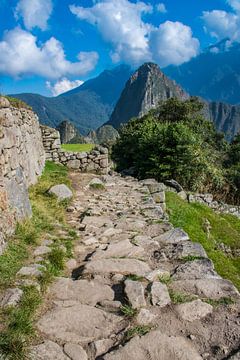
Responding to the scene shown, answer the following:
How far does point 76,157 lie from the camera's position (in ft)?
57.3

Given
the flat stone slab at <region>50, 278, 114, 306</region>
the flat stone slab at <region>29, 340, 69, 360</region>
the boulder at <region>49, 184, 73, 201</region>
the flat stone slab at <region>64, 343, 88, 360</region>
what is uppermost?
the boulder at <region>49, 184, 73, 201</region>

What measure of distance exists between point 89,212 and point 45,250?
9.51 ft

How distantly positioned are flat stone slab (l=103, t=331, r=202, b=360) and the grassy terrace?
92 centimetres

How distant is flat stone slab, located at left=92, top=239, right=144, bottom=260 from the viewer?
6219mm

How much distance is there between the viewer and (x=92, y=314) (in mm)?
4316

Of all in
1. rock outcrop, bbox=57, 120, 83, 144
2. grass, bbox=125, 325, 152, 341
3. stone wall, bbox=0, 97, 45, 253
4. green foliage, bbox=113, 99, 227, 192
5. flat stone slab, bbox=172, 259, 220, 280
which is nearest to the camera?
grass, bbox=125, 325, 152, 341

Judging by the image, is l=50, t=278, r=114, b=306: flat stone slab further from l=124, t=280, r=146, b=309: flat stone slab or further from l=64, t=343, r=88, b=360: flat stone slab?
l=64, t=343, r=88, b=360: flat stone slab

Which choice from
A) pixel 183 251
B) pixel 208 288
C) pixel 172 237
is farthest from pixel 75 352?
pixel 172 237

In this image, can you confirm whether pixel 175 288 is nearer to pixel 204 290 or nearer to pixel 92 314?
pixel 204 290

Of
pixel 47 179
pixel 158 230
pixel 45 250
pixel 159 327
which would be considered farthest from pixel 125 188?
pixel 159 327

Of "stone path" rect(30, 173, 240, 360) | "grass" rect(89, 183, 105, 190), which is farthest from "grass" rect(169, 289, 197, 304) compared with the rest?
"grass" rect(89, 183, 105, 190)

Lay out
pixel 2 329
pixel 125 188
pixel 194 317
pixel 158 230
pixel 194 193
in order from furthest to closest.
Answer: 1. pixel 194 193
2. pixel 125 188
3. pixel 158 230
4. pixel 194 317
5. pixel 2 329

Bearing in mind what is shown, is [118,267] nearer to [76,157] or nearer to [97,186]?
[97,186]

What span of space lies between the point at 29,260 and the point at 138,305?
2.12 meters
